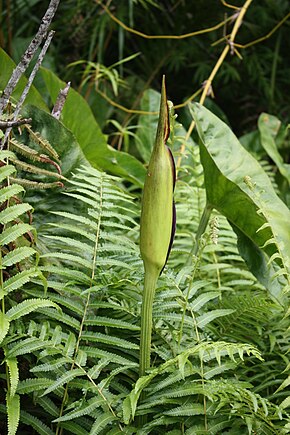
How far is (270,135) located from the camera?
8.00ft

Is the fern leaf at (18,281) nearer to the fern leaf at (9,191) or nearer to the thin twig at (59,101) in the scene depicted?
the fern leaf at (9,191)

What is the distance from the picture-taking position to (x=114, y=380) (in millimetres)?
1022

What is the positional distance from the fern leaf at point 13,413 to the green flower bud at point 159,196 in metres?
0.25

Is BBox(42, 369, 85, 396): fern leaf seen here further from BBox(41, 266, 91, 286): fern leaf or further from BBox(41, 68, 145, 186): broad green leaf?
BBox(41, 68, 145, 186): broad green leaf

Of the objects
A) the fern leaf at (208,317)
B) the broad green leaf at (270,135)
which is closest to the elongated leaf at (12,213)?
the fern leaf at (208,317)

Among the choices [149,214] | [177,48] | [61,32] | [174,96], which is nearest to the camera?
[149,214]

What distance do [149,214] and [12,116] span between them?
32 centimetres

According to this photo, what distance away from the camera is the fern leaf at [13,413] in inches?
32.3

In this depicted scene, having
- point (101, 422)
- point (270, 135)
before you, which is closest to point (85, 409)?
point (101, 422)

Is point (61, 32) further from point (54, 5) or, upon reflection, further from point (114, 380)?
point (114, 380)

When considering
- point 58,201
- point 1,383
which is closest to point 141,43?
point 58,201

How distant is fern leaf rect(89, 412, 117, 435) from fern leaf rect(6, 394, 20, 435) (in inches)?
3.9

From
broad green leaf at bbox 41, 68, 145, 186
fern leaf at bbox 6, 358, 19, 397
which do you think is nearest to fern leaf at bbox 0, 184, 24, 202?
fern leaf at bbox 6, 358, 19, 397

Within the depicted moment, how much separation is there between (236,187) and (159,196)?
440 mm
